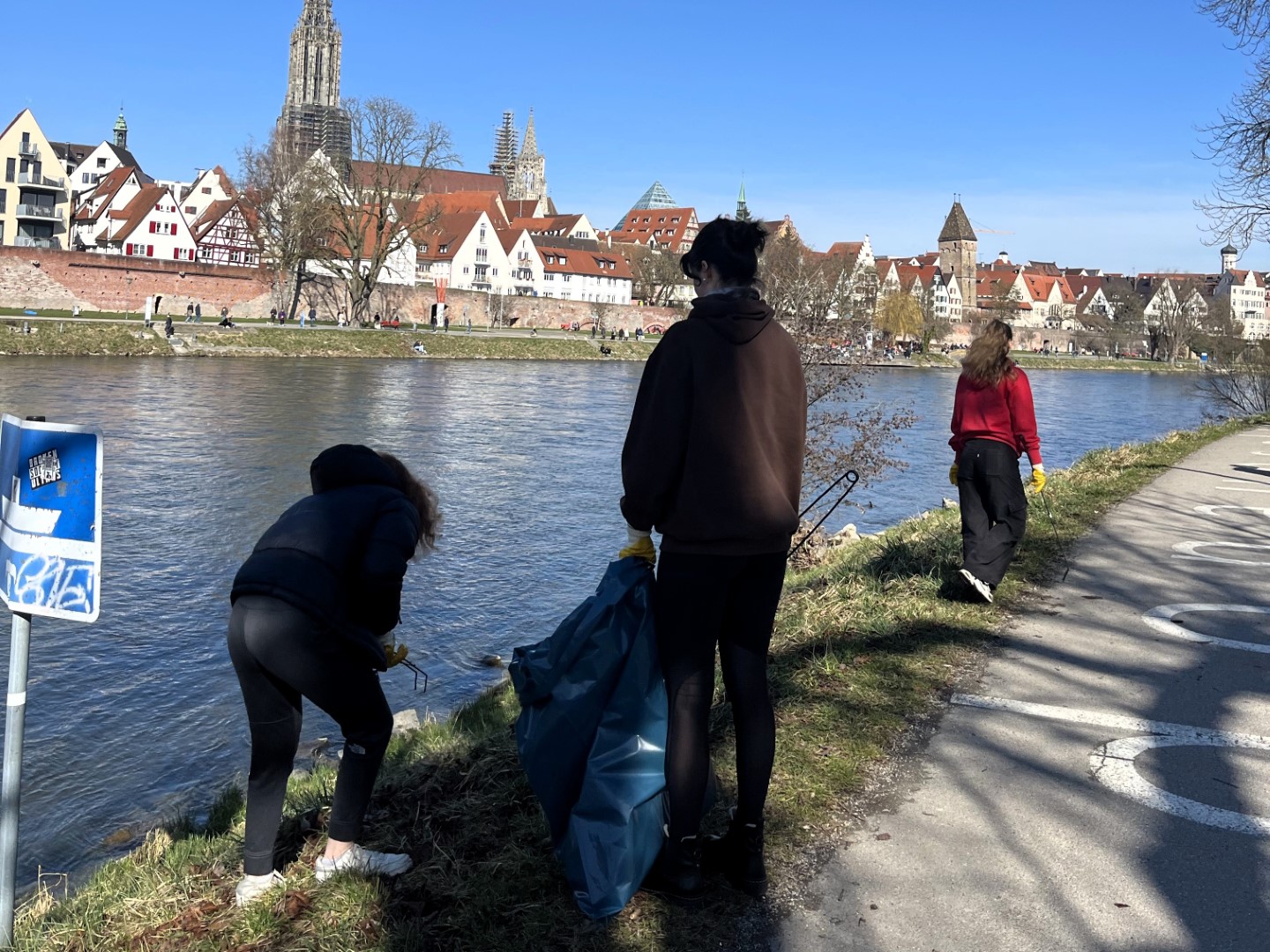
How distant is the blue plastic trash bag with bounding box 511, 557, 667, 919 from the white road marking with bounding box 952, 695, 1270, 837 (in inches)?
85.4

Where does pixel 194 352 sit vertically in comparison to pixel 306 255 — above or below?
below

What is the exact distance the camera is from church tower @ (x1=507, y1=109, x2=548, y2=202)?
192 meters

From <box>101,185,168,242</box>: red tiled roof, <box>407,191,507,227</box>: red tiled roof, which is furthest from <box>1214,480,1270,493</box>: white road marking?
<box>407,191,507,227</box>: red tiled roof

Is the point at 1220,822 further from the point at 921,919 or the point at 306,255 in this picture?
the point at 306,255

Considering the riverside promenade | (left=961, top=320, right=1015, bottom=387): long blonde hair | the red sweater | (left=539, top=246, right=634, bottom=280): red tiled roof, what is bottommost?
the riverside promenade

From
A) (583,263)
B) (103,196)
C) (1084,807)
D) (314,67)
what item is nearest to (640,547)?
(1084,807)

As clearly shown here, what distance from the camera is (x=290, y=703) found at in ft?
13.4

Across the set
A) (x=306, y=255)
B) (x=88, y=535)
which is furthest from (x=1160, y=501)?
(x=306, y=255)

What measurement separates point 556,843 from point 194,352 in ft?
168

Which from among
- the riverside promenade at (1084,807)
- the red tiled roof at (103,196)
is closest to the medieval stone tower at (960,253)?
the red tiled roof at (103,196)

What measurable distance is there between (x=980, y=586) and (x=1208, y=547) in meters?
4.09

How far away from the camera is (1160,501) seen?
13.5m

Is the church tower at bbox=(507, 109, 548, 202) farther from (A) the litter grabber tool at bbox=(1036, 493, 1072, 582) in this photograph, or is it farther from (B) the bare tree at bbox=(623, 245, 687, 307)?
(A) the litter grabber tool at bbox=(1036, 493, 1072, 582)

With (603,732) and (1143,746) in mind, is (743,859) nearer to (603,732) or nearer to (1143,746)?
(603,732)
